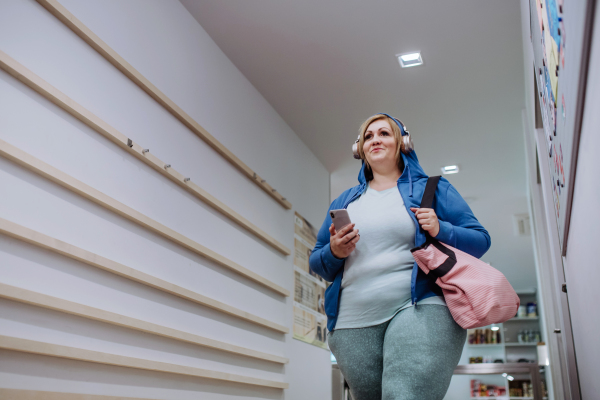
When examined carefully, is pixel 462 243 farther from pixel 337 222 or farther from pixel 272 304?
pixel 272 304

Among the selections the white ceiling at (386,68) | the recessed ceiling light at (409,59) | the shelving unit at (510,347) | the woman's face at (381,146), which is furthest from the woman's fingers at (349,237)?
the shelving unit at (510,347)

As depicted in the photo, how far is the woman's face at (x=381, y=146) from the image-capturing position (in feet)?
5.28

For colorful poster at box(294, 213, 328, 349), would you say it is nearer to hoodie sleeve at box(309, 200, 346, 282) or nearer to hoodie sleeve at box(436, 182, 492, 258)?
hoodie sleeve at box(309, 200, 346, 282)

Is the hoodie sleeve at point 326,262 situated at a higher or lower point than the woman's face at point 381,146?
lower

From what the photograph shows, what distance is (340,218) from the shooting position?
1.42m

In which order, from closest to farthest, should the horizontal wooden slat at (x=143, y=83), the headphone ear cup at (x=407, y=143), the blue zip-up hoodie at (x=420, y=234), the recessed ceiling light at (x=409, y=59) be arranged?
the blue zip-up hoodie at (x=420, y=234) → the headphone ear cup at (x=407, y=143) → the horizontal wooden slat at (x=143, y=83) → the recessed ceiling light at (x=409, y=59)

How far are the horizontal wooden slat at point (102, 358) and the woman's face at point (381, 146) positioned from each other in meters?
1.18

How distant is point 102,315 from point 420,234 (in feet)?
4.01

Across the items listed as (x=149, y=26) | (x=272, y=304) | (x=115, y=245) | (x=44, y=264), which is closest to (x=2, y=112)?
(x=44, y=264)

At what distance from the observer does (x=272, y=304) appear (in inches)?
137

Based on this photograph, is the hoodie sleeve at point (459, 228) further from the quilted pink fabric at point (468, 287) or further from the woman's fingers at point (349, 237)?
the woman's fingers at point (349, 237)

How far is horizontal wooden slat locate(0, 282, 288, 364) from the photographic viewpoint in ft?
5.37

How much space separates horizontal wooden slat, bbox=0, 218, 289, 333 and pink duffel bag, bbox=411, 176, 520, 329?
3.89 feet

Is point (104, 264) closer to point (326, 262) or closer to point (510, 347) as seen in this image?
point (326, 262)
